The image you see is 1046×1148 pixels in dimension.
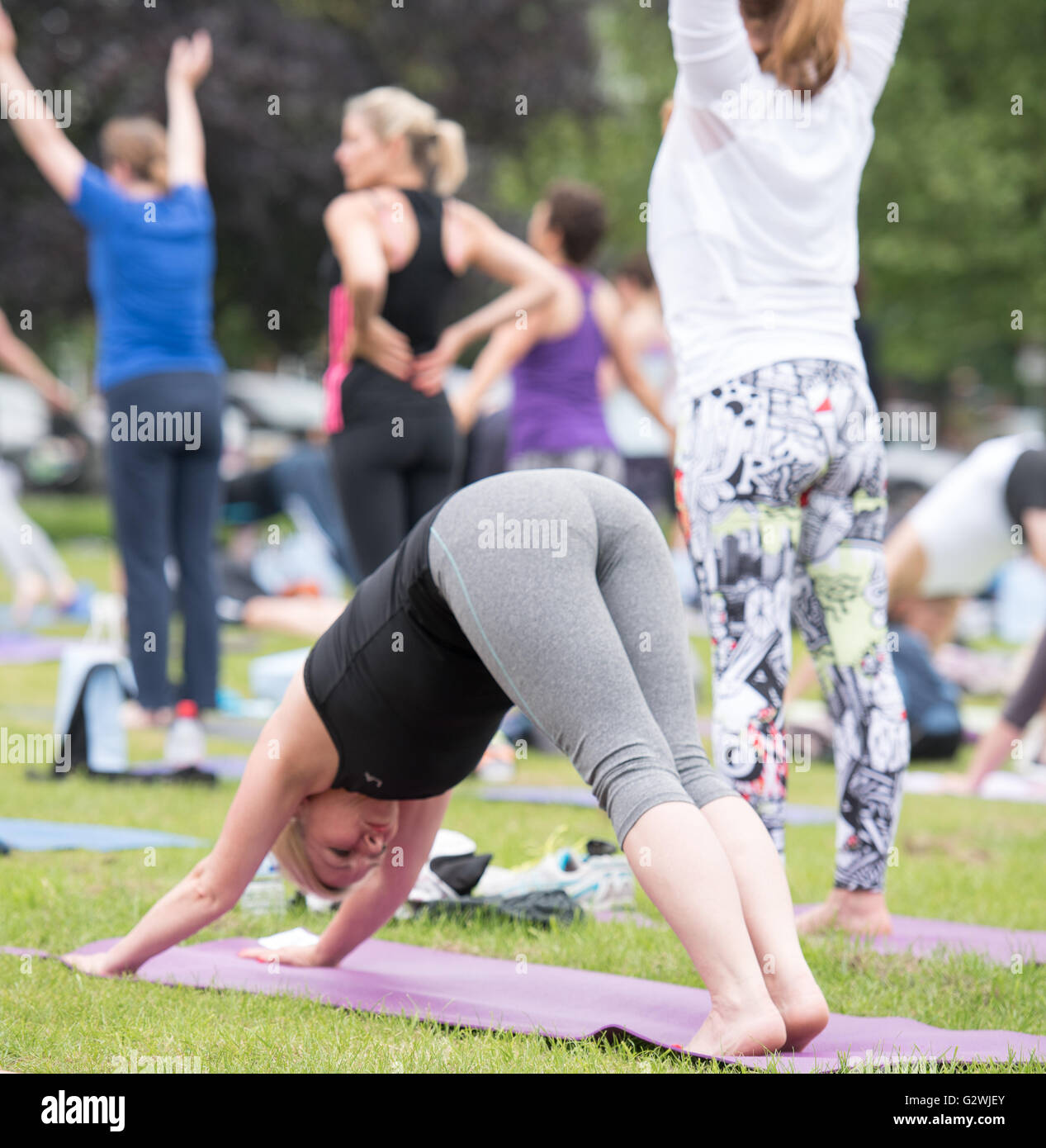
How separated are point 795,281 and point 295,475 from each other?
320 inches

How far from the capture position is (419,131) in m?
5.76

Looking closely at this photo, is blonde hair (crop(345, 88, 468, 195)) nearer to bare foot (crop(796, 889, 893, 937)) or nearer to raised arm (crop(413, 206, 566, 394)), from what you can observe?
raised arm (crop(413, 206, 566, 394))

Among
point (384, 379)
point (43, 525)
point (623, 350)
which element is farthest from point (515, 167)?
point (384, 379)

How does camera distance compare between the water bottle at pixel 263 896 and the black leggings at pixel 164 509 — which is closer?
the water bottle at pixel 263 896

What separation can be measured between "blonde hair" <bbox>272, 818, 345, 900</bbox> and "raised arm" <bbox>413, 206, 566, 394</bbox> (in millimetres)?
2801

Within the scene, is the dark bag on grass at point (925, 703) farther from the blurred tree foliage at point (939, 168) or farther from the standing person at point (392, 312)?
the blurred tree foliage at point (939, 168)

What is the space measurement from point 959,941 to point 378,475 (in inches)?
108

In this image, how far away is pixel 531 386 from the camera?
22.7 feet

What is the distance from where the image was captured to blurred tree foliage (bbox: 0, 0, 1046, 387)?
17.8 meters

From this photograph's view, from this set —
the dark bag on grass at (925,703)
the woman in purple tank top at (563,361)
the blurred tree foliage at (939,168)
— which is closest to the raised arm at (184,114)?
the woman in purple tank top at (563,361)

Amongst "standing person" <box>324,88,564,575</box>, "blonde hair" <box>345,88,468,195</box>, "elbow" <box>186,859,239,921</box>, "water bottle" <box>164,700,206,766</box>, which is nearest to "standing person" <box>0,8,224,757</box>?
"water bottle" <box>164,700,206,766</box>

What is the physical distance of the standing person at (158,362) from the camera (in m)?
6.35

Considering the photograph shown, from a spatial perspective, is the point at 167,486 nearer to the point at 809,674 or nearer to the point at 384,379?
the point at 384,379

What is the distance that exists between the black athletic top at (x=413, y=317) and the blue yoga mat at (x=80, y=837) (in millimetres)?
1777
